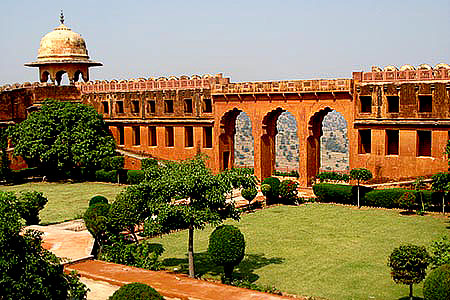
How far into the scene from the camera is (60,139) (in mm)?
41438

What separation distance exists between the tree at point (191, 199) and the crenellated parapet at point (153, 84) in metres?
22.7

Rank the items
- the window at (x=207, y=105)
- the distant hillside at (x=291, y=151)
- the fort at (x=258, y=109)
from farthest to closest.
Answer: the distant hillside at (x=291, y=151) → the window at (x=207, y=105) → the fort at (x=258, y=109)

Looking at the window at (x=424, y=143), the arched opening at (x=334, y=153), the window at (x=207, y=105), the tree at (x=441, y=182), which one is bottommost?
the arched opening at (x=334, y=153)

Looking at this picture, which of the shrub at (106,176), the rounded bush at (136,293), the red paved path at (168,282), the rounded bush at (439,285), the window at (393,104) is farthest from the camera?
the shrub at (106,176)

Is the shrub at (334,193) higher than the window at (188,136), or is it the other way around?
the window at (188,136)

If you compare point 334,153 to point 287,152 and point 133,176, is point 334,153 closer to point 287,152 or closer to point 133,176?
point 287,152

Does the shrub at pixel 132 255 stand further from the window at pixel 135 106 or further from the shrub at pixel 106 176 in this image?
the window at pixel 135 106

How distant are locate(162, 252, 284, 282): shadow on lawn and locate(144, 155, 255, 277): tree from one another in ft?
4.91

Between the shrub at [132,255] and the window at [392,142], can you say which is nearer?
the shrub at [132,255]

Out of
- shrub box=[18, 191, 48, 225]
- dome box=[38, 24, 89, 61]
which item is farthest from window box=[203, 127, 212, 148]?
shrub box=[18, 191, 48, 225]

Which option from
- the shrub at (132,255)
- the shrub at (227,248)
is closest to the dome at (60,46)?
the shrub at (132,255)

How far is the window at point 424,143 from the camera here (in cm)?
3372

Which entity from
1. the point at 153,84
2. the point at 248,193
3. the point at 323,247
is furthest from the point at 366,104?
the point at 153,84

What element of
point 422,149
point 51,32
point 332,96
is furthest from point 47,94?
point 422,149
